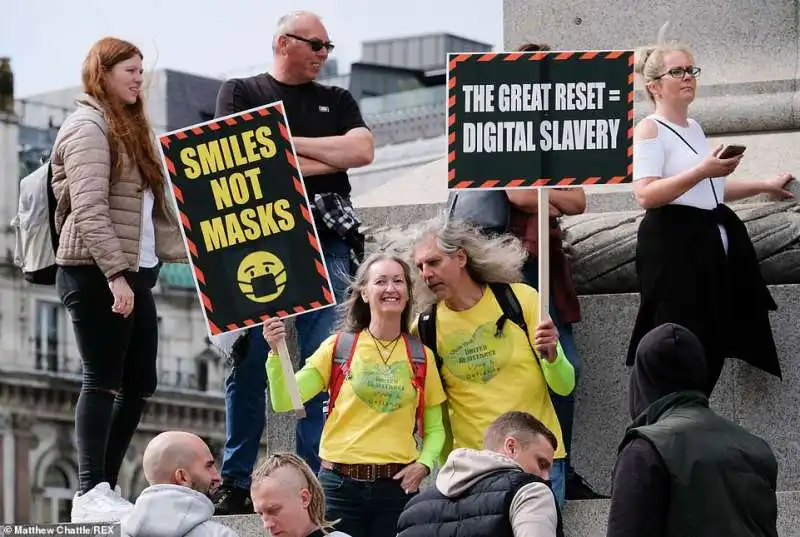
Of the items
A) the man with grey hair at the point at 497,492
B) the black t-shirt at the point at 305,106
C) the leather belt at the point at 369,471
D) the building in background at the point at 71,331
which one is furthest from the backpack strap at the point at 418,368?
the building in background at the point at 71,331

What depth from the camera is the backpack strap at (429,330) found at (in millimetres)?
10539

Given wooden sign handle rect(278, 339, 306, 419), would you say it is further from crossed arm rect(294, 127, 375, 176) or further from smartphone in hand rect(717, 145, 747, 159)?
smartphone in hand rect(717, 145, 747, 159)

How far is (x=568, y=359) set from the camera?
36.3 feet

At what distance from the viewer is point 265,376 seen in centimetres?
1166

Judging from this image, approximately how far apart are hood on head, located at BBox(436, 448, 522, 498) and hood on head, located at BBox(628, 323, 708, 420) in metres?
0.57

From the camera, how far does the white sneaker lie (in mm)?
10523

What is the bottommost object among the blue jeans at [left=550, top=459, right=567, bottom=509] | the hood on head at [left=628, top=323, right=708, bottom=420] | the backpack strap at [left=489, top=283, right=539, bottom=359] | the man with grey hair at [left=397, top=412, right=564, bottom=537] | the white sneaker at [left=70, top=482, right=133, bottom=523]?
the white sneaker at [left=70, top=482, right=133, bottom=523]

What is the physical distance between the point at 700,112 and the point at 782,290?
4.56 feet

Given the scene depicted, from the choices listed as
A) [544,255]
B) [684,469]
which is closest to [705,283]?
[544,255]

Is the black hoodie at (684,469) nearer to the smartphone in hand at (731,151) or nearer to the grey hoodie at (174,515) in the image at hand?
the grey hoodie at (174,515)

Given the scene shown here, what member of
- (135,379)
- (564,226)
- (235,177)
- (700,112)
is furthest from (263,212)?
(700,112)

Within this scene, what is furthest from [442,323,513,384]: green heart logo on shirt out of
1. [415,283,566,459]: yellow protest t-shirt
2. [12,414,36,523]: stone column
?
[12,414,36,523]: stone column

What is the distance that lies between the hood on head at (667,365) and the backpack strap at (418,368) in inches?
88.5

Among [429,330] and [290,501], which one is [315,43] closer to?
[429,330]
